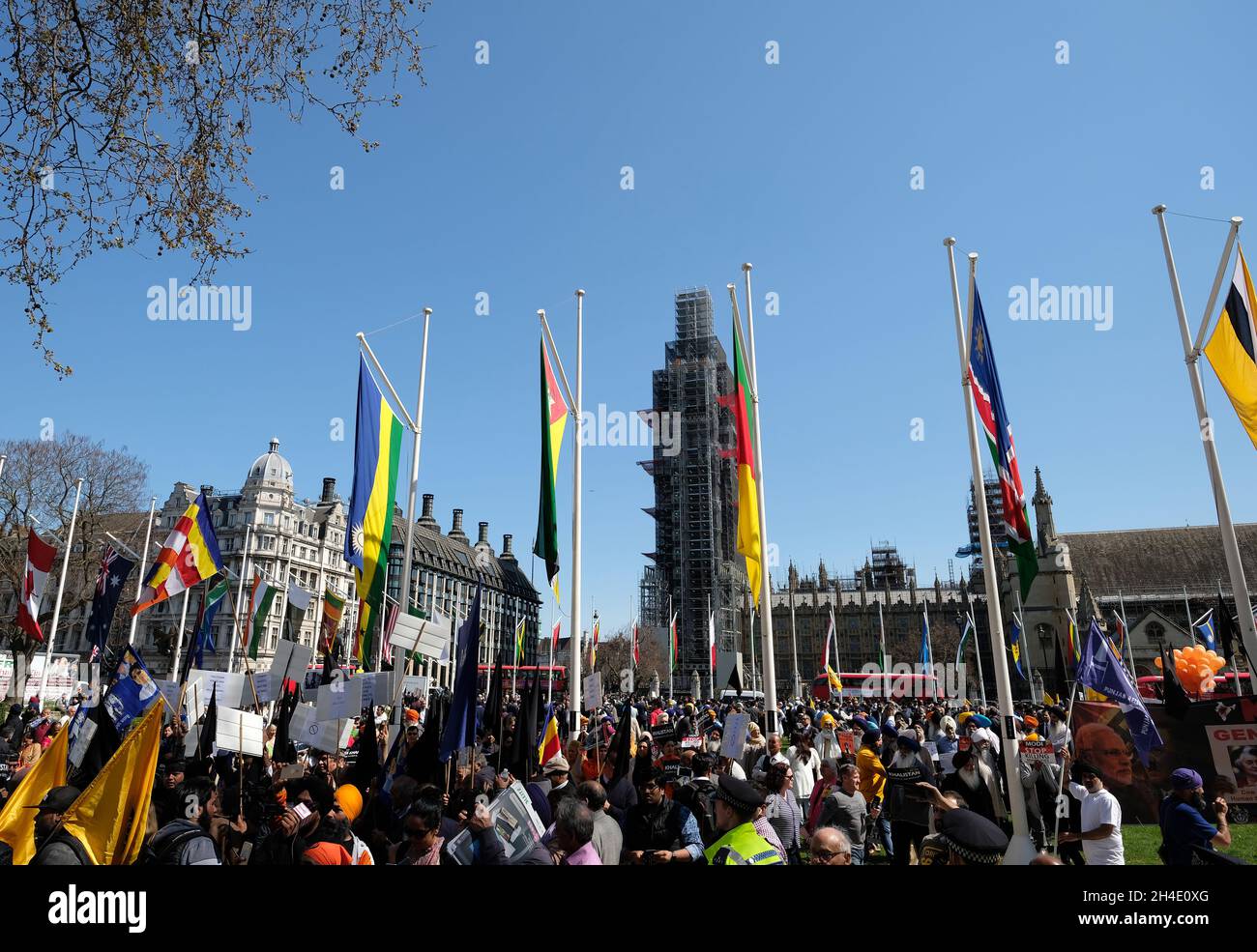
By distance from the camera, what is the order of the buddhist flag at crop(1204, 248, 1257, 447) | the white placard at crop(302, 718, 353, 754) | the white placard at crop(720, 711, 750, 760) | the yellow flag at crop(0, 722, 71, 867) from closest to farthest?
1. the yellow flag at crop(0, 722, 71, 867)
2. the buddhist flag at crop(1204, 248, 1257, 447)
3. the white placard at crop(720, 711, 750, 760)
4. the white placard at crop(302, 718, 353, 754)

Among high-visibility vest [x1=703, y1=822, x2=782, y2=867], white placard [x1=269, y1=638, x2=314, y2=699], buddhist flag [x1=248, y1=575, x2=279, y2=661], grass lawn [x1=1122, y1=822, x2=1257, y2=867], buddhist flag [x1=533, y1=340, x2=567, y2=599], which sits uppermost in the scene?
buddhist flag [x1=533, y1=340, x2=567, y2=599]

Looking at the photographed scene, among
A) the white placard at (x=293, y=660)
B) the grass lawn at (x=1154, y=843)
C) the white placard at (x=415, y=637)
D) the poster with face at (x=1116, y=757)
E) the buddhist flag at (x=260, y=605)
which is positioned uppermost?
the buddhist flag at (x=260, y=605)

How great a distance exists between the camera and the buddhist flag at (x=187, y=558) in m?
17.3

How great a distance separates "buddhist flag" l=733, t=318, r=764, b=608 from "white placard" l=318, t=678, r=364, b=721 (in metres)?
6.51

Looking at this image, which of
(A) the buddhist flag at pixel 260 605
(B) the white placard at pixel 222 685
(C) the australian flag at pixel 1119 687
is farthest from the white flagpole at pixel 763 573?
(A) the buddhist flag at pixel 260 605

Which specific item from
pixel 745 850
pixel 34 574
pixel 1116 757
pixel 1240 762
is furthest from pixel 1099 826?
pixel 34 574

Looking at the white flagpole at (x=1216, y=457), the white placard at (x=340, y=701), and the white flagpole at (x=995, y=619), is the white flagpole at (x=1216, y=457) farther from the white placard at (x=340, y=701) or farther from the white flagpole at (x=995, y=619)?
the white placard at (x=340, y=701)

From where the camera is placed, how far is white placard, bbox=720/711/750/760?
11.0 m

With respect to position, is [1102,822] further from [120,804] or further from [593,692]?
[593,692]

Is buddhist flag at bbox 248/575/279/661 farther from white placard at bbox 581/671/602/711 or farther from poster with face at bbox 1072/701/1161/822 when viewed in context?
poster with face at bbox 1072/701/1161/822

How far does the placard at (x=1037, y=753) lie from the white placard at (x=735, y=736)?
393 cm

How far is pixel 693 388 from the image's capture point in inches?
3369

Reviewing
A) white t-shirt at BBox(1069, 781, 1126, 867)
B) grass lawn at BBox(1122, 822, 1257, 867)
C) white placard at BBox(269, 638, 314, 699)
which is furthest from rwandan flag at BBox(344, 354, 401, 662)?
grass lawn at BBox(1122, 822, 1257, 867)
